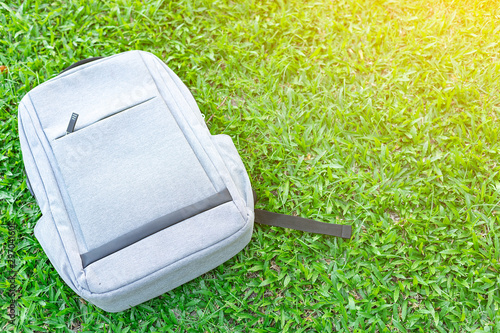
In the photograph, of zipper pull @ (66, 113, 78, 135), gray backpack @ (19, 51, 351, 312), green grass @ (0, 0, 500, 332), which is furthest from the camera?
green grass @ (0, 0, 500, 332)

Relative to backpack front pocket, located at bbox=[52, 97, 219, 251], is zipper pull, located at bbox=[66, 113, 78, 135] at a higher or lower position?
higher

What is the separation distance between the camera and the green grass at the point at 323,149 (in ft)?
5.85

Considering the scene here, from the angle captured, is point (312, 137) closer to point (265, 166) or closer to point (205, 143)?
point (265, 166)

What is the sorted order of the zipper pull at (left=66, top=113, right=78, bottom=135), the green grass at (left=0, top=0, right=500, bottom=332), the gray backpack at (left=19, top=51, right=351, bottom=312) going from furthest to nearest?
the green grass at (left=0, top=0, right=500, bottom=332), the zipper pull at (left=66, top=113, right=78, bottom=135), the gray backpack at (left=19, top=51, right=351, bottom=312)

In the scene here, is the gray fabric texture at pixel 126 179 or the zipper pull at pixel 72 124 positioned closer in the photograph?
the gray fabric texture at pixel 126 179

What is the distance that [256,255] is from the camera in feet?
6.18

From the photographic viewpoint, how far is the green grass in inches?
70.2

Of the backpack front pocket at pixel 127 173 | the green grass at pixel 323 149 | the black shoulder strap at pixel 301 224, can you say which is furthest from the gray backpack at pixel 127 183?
the green grass at pixel 323 149

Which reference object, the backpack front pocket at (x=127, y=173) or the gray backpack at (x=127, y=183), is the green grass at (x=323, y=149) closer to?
the gray backpack at (x=127, y=183)

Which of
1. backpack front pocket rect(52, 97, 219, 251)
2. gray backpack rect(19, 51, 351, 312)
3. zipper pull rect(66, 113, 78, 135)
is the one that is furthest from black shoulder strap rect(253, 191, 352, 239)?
zipper pull rect(66, 113, 78, 135)

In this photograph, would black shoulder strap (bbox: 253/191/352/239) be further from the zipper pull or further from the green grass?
the zipper pull

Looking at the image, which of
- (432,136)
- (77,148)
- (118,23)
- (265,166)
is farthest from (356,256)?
(118,23)

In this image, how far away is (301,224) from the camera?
6.04ft

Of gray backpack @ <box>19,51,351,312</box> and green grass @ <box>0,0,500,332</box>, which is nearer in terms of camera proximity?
gray backpack @ <box>19,51,351,312</box>
